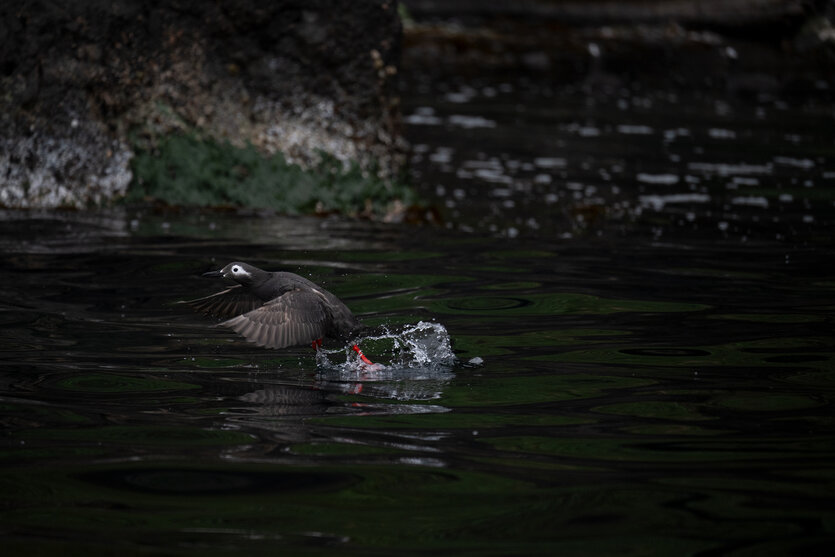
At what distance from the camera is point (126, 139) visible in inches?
450

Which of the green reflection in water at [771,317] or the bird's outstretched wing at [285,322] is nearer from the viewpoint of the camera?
the bird's outstretched wing at [285,322]

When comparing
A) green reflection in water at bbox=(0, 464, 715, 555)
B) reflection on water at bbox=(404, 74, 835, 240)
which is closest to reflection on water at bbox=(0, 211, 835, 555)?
green reflection in water at bbox=(0, 464, 715, 555)

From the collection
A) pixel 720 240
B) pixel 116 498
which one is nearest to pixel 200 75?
pixel 720 240

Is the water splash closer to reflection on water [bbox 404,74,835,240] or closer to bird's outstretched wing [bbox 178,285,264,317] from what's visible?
bird's outstretched wing [bbox 178,285,264,317]

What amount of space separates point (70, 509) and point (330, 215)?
7501 millimetres

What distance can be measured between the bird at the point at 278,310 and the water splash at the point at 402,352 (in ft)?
0.36

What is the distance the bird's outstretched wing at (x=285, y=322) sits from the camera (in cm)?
661

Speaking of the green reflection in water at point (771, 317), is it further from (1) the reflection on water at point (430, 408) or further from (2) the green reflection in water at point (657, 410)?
(2) the green reflection in water at point (657, 410)

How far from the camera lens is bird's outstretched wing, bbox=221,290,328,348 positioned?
6.61 meters

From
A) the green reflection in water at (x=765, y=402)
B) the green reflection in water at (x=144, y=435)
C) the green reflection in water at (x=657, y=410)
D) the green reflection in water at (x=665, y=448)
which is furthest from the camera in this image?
the green reflection in water at (x=765, y=402)

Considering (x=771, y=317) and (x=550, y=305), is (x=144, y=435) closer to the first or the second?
(x=550, y=305)

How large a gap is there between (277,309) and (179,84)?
556 centimetres

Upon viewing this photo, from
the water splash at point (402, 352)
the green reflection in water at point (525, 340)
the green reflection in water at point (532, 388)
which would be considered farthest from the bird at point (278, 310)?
the green reflection in water at point (532, 388)

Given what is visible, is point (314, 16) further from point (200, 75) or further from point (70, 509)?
point (70, 509)
